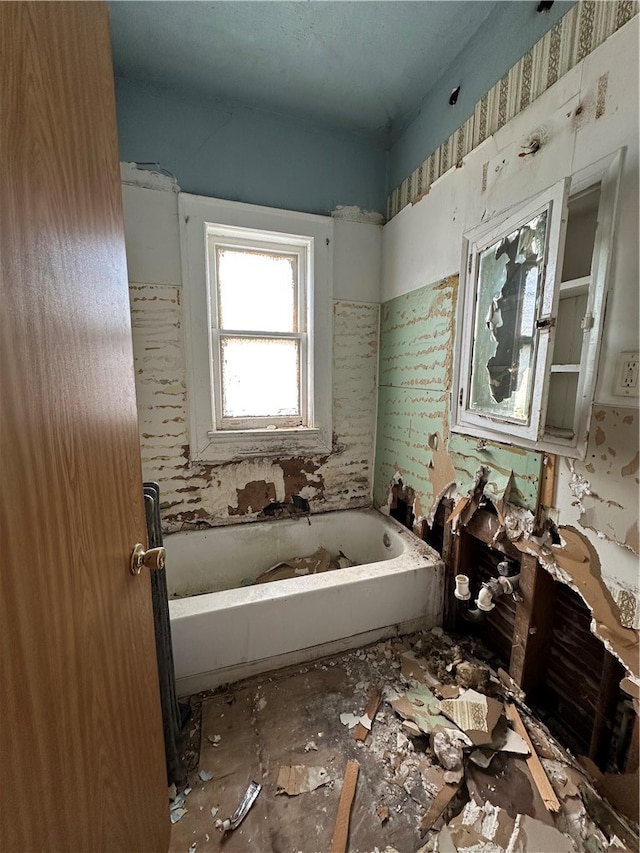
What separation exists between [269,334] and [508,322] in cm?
137

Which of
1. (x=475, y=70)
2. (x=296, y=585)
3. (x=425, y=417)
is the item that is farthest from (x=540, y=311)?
(x=296, y=585)

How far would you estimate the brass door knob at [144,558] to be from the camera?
727 millimetres

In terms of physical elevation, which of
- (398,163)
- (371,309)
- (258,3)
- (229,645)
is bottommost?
(229,645)

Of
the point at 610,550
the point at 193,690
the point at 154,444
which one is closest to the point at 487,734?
the point at 610,550

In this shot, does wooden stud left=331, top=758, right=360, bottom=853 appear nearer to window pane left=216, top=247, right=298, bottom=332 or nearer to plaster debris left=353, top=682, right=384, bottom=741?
plaster debris left=353, top=682, right=384, bottom=741

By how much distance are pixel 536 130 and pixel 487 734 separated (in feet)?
7.07

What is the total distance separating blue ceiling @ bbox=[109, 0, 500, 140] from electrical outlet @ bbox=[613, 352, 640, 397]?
5.02 ft

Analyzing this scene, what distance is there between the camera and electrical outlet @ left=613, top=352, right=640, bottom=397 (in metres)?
0.93

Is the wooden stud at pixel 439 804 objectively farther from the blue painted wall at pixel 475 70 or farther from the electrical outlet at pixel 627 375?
the blue painted wall at pixel 475 70

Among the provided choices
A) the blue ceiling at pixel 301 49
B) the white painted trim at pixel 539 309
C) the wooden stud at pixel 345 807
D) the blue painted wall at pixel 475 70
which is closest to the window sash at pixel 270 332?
the blue ceiling at pixel 301 49

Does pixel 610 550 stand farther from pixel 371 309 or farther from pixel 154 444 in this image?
pixel 154 444

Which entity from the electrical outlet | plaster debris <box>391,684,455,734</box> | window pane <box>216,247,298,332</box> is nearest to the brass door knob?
plaster debris <box>391,684,455,734</box>

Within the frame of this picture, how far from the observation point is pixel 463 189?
1.54 m

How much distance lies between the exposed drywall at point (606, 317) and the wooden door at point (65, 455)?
1.32 meters
